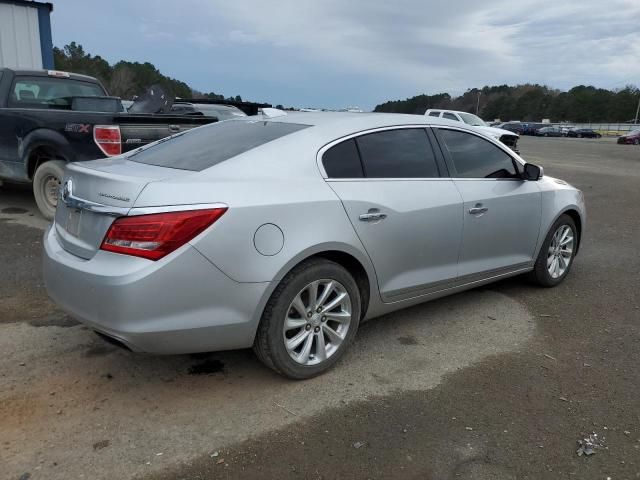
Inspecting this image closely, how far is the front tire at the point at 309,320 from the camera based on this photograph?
10.3 feet

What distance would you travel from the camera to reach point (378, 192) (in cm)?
362

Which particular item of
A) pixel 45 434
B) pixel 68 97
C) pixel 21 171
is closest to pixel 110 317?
pixel 45 434

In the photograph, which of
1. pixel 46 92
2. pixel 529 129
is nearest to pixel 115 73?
pixel 529 129

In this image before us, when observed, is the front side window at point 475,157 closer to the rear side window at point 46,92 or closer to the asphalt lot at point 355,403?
the asphalt lot at point 355,403

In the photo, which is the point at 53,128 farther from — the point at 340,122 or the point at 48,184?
the point at 340,122

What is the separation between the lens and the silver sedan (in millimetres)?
2809

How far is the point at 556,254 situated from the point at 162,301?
13.0 ft

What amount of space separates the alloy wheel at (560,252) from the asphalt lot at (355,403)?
660 mm

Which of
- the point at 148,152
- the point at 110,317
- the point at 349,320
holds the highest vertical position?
the point at 148,152

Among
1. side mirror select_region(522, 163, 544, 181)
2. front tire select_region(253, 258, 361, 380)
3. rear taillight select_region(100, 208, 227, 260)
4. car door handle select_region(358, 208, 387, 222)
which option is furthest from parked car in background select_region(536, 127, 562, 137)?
rear taillight select_region(100, 208, 227, 260)

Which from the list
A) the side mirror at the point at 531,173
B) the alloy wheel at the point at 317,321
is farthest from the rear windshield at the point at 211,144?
the side mirror at the point at 531,173

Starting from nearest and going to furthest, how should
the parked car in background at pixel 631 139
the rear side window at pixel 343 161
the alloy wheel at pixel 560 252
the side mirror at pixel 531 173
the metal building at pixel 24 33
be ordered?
the rear side window at pixel 343 161 → the side mirror at pixel 531 173 → the alloy wheel at pixel 560 252 → the metal building at pixel 24 33 → the parked car in background at pixel 631 139

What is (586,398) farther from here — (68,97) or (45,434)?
(68,97)

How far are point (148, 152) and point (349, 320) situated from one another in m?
1.82
